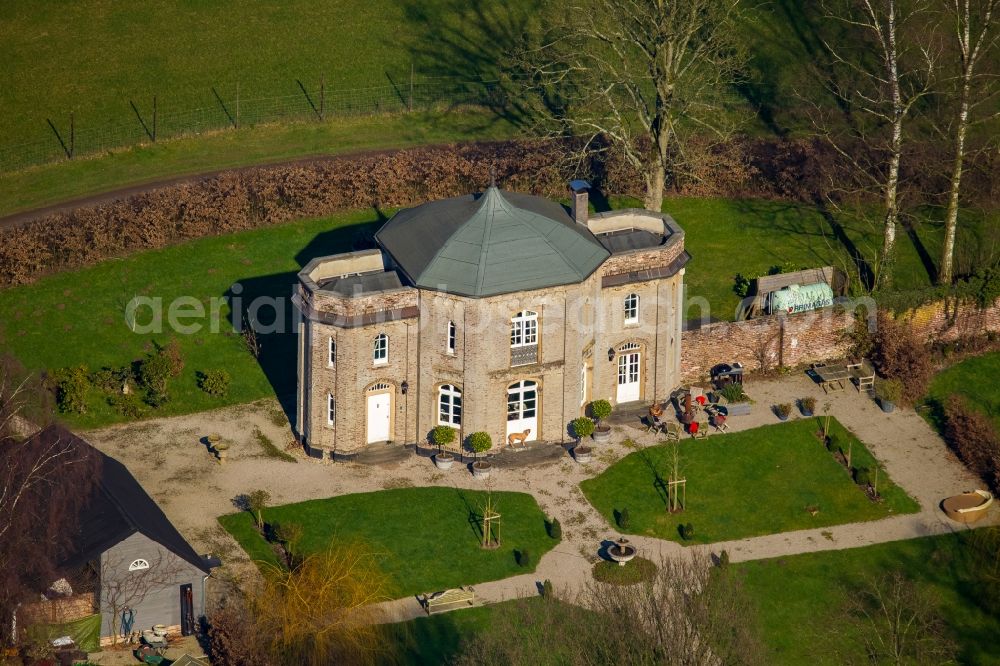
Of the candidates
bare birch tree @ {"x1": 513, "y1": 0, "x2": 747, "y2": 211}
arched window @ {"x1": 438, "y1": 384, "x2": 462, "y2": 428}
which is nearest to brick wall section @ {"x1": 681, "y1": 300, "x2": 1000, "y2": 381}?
bare birch tree @ {"x1": 513, "y1": 0, "x2": 747, "y2": 211}

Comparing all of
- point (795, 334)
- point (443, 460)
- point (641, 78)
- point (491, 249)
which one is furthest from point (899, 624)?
point (641, 78)

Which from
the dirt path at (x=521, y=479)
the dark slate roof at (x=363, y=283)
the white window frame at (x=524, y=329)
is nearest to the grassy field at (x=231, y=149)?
the dirt path at (x=521, y=479)

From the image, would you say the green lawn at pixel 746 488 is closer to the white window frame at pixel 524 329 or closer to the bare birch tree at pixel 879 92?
the white window frame at pixel 524 329

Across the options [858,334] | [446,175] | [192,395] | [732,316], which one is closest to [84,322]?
[192,395]

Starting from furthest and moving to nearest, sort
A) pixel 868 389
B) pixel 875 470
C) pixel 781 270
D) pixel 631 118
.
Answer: pixel 631 118
pixel 781 270
pixel 868 389
pixel 875 470

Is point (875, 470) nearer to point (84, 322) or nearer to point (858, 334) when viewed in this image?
point (858, 334)

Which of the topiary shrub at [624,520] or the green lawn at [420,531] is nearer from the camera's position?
the green lawn at [420,531]
